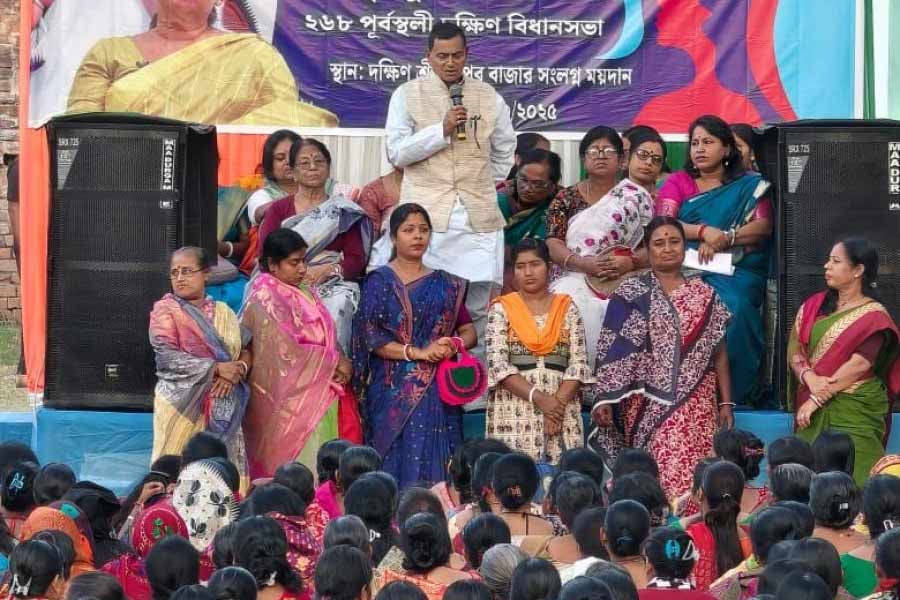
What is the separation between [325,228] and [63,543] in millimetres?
3985

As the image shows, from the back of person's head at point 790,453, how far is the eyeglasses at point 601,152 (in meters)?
2.82

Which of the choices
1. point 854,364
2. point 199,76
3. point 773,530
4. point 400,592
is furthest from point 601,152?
point 400,592

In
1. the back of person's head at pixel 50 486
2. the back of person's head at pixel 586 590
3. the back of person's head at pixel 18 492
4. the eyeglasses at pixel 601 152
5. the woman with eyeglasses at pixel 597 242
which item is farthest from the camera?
the eyeglasses at pixel 601 152

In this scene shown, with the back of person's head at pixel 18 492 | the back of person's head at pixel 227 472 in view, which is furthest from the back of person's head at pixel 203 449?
the back of person's head at pixel 18 492

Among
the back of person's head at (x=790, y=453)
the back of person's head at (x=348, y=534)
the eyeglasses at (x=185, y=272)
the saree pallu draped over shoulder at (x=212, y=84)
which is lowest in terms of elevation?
the back of person's head at (x=348, y=534)

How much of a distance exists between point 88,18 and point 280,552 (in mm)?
6309

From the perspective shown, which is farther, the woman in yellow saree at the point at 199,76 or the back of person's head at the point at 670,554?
the woman in yellow saree at the point at 199,76

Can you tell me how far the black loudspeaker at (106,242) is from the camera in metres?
9.42

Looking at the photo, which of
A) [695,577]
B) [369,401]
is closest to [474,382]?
[369,401]

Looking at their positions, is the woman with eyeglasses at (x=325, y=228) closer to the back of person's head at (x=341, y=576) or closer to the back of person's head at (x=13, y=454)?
the back of person's head at (x=13, y=454)

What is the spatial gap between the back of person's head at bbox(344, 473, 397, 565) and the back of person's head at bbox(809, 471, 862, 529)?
138 cm

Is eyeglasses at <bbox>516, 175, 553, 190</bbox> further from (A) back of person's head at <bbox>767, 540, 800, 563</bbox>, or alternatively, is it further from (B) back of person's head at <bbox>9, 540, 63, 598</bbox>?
(B) back of person's head at <bbox>9, 540, 63, 598</bbox>

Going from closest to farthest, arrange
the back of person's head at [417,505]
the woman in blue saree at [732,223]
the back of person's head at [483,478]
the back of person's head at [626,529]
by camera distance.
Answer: the back of person's head at [626,529] → the back of person's head at [417,505] → the back of person's head at [483,478] → the woman in blue saree at [732,223]

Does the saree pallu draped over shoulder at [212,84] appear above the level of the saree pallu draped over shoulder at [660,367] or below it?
above
